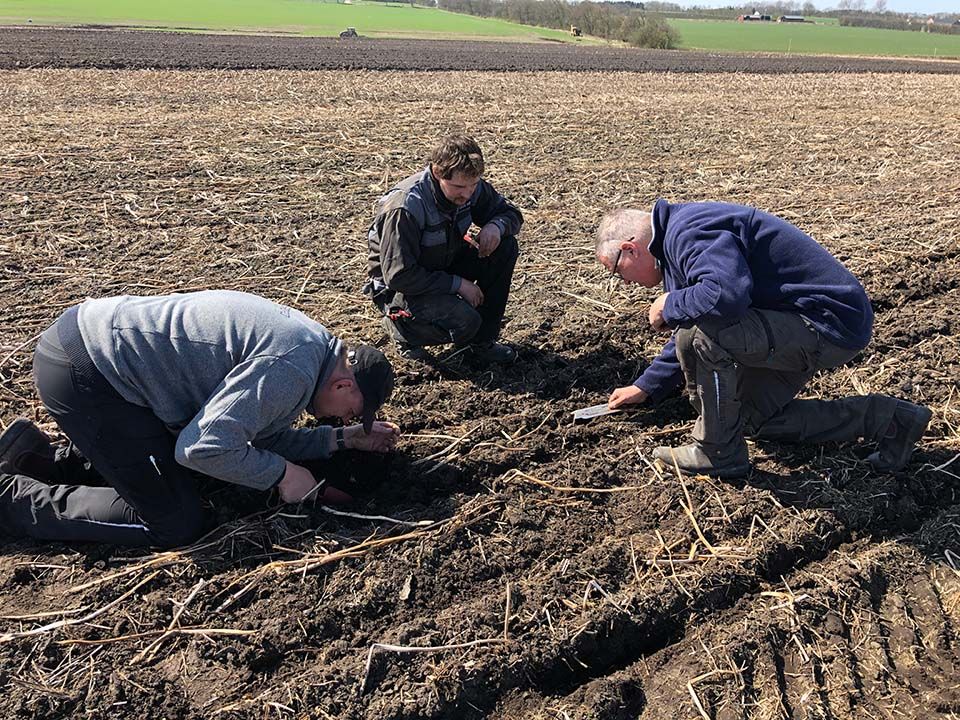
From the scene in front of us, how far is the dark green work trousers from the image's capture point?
11.3ft

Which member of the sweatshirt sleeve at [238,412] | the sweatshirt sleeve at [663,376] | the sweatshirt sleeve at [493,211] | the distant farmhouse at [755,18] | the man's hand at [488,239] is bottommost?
the sweatshirt sleeve at [663,376]

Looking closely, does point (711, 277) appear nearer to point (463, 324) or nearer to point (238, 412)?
point (463, 324)

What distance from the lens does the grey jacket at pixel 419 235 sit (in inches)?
177

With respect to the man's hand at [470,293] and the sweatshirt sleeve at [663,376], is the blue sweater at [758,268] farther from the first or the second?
the man's hand at [470,293]

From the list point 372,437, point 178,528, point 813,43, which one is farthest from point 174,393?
point 813,43

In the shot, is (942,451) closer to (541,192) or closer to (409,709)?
(409,709)

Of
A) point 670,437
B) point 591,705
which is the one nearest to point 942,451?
point 670,437

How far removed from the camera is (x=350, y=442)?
12.5 feet

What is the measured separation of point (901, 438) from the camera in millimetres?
3859

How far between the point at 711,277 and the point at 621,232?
1.77ft

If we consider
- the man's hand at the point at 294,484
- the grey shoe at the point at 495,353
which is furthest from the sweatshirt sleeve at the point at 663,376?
the man's hand at the point at 294,484

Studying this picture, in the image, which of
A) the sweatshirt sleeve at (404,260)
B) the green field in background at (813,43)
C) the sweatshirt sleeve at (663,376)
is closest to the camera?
the sweatshirt sleeve at (663,376)

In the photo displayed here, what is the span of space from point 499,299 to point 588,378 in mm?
843

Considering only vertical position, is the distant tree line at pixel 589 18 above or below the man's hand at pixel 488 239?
above
